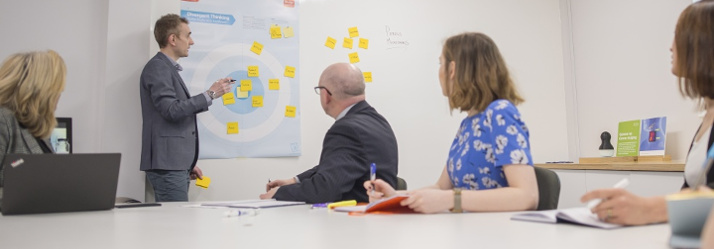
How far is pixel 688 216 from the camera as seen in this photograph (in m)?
0.71

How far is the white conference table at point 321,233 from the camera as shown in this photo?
0.87 m

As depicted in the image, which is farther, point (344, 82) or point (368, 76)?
point (368, 76)

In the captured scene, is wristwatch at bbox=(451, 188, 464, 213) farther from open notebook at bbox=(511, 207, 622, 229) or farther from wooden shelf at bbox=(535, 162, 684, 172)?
wooden shelf at bbox=(535, 162, 684, 172)

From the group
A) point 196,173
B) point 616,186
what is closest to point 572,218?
point 616,186

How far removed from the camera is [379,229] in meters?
1.07

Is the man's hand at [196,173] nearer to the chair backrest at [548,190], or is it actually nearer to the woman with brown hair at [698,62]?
the chair backrest at [548,190]

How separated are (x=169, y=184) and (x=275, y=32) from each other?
47.7 inches

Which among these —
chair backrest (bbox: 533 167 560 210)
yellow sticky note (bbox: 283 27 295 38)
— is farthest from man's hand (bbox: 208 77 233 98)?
chair backrest (bbox: 533 167 560 210)

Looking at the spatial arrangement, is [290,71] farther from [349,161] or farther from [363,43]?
Result: [349,161]

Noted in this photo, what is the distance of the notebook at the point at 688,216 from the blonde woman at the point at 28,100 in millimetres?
2022

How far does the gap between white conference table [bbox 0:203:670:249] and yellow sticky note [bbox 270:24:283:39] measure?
230cm

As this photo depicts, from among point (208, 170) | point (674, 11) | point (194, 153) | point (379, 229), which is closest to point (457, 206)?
point (379, 229)

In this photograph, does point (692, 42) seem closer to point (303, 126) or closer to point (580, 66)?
point (303, 126)

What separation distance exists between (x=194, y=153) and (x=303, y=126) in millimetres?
783
